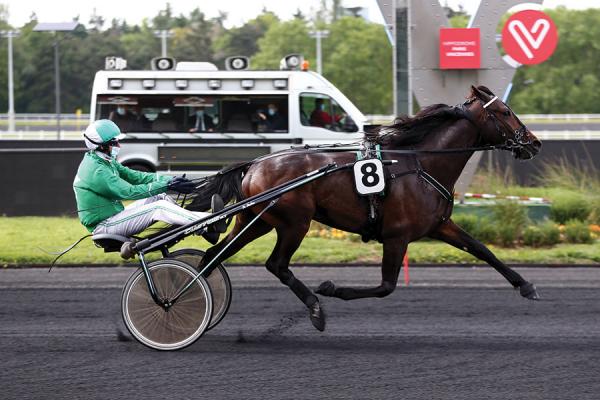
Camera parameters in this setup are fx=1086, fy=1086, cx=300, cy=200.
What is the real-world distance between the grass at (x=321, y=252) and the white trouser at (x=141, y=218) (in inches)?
199

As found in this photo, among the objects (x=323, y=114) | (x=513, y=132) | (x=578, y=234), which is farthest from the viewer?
(x=323, y=114)

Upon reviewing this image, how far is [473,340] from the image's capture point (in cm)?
733

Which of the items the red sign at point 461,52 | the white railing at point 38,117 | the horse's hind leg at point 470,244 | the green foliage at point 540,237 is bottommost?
the white railing at point 38,117

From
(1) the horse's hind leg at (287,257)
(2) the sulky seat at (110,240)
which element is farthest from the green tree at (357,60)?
(2) the sulky seat at (110,240)

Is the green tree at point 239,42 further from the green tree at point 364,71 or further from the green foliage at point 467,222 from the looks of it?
the green foliage at point 467,222

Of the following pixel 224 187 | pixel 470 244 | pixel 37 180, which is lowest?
pixel 37 180

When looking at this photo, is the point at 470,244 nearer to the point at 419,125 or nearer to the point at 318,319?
the point at 419,125

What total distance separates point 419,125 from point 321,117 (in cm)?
1068

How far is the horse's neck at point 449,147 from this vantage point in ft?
24.8

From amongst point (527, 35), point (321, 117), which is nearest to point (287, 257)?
point (527, 35)

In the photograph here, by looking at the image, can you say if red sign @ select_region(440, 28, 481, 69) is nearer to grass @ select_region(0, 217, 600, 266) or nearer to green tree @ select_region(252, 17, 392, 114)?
grass @ select_region(0, 217, 600, 266)

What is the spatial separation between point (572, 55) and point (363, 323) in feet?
177

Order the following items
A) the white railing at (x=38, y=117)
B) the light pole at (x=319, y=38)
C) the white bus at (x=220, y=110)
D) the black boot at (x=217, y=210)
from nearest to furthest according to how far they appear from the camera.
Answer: the black boot at (x=217, y=210) → the white bus at (x=220, y=110) → the light pole at (x=319, y=38) → the white railing at (x=38, y=117)

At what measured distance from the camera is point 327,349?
23.0ft
